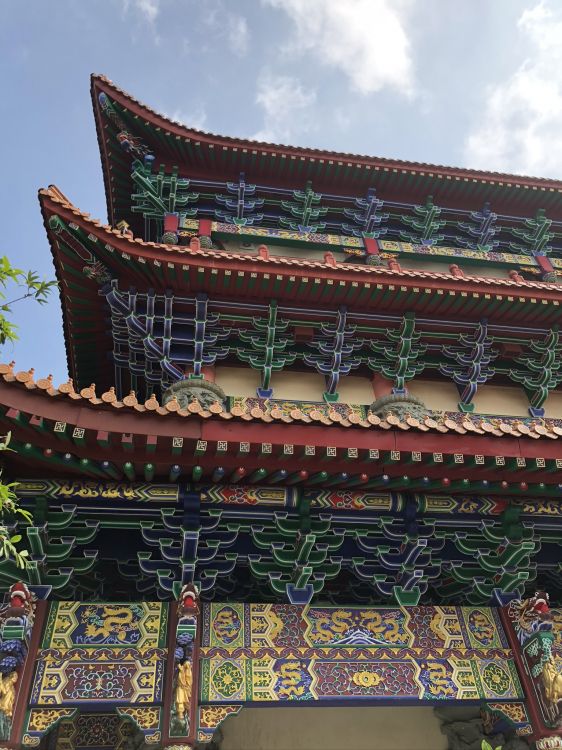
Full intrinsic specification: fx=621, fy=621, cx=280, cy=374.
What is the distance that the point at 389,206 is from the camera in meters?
13.1

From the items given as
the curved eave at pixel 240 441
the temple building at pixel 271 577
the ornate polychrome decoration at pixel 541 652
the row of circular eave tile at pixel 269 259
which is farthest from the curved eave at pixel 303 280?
the ornate polychrome decoration at pixel 541 652

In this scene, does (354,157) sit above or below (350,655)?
above

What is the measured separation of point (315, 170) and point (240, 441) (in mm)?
8684

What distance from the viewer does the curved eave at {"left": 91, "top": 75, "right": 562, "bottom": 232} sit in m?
12.0

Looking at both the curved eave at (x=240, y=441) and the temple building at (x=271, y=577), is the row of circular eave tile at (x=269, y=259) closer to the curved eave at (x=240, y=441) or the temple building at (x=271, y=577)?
the temple building at (x=271, y=577)

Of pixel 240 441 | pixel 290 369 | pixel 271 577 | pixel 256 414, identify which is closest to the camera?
pixel 240 441

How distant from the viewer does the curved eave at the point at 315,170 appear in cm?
1202

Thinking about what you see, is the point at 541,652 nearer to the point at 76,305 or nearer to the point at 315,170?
the point at 76,305

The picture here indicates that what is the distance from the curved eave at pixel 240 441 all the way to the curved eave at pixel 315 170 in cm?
804

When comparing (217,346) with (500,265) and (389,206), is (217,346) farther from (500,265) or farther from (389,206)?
(500,265)

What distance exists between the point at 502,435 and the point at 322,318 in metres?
4.50

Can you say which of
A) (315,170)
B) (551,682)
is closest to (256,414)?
(551,682)

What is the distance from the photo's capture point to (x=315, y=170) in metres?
12.7

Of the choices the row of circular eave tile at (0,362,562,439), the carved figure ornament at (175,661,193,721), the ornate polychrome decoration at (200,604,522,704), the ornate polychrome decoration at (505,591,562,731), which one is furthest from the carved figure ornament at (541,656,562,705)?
the carved figure ornament at (175,661,193,721)
